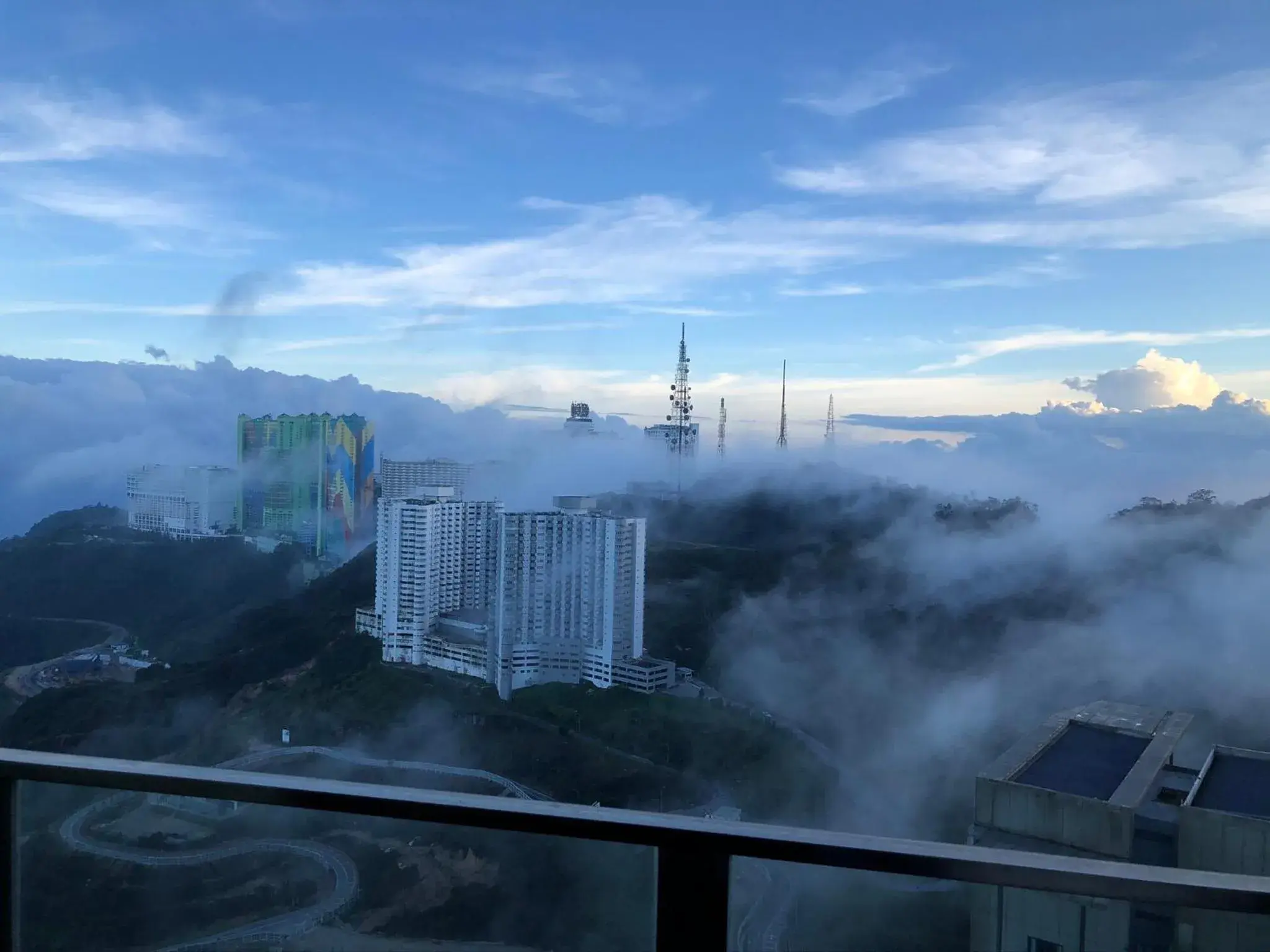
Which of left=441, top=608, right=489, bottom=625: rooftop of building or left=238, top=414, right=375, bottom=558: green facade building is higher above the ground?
left=238, top=414, right=375, bottom=558: green facade building

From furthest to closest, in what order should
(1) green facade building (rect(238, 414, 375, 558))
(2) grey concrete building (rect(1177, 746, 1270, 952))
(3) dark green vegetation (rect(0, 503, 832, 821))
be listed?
(1) green facade building (rect(238, 414, 375, 558)), (3) dark green vegetation (rect(0, 503, 832, 821)), (2) grey concrete building (rect(1177, 746, 1270, 952))

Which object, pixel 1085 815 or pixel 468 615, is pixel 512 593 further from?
pixel 1085 815

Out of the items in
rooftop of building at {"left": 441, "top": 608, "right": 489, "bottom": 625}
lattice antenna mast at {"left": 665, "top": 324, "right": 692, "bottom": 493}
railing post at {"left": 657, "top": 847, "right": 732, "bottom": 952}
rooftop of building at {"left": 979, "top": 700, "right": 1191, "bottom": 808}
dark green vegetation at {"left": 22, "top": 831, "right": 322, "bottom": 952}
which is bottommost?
rooftop of building at {"left": 441, "top": 608, "right": 489, "bottom": 625}

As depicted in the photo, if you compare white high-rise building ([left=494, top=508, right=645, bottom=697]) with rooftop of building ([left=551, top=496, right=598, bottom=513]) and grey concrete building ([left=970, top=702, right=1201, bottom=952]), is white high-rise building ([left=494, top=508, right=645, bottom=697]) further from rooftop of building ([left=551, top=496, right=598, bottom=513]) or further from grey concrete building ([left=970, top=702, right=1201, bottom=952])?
grey concrete building ([left=970, top=702, right=1201, bottom=952])

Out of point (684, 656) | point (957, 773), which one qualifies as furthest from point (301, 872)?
point (684, 656)

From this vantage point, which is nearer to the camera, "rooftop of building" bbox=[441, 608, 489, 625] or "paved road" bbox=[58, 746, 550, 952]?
"paved road" bbox=[58, 746, 550, 952]

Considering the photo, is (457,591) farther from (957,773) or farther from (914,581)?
(957,773)

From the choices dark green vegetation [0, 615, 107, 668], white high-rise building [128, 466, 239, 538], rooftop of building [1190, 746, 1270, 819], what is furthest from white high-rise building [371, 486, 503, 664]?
rooftop of building [1190, 746, 1270, 819]

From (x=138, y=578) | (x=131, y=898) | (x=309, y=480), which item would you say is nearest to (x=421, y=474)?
(x=309, y=480)
